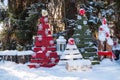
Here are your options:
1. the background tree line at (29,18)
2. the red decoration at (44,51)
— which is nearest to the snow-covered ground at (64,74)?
the red decoration at (44,51)

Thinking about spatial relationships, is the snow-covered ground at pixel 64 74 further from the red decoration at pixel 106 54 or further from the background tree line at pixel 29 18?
the background tree line at pixel 29 18

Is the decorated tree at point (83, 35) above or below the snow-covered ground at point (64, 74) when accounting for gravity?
above

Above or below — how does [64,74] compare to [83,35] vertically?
Answer: below

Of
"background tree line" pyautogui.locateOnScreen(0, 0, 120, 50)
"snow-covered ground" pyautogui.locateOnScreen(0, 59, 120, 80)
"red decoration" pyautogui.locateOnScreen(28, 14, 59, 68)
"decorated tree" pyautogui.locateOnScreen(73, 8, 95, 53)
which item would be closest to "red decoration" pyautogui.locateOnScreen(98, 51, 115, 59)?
"decorated tree" pyautogui.locateOnScreen(73, 8, 95, 53)

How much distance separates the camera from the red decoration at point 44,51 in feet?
33.5

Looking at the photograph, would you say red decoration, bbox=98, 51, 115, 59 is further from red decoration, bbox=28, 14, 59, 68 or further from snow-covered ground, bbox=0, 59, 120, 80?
red decoration, bbox=28, 14, 59, 68

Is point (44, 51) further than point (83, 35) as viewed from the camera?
Yes

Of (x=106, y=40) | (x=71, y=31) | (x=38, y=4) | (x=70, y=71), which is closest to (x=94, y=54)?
(x=106, y=40)

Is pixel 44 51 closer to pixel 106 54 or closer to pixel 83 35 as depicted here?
pixel 83 35

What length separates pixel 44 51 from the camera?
403 inches

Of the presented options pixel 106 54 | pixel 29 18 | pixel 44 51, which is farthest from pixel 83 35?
pixel 29 18

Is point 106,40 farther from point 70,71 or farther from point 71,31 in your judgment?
point 71,31

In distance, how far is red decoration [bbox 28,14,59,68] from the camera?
402 inches

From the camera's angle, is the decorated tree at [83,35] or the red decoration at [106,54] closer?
the decorated tree at [83,35]
